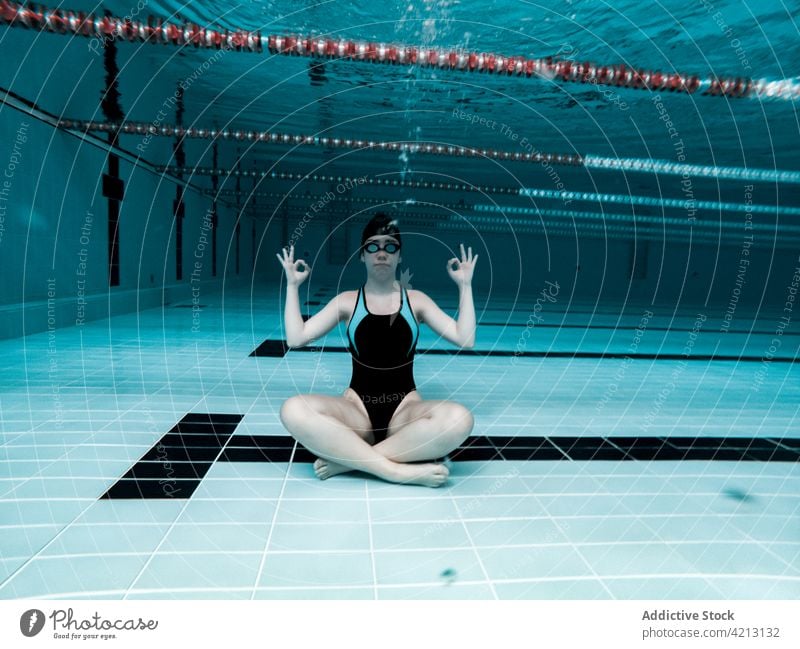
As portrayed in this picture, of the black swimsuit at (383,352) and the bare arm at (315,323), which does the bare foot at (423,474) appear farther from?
the bare arm at (315,323)

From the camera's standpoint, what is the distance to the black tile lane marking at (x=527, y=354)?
6.07m

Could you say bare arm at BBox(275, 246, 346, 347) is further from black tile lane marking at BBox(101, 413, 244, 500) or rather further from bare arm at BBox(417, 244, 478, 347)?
black tile lane marking at BBox(101, 413, 244, 500)

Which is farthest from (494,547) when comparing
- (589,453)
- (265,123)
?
(265,123)

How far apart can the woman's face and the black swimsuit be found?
0.56 feet

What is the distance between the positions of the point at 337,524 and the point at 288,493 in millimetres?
368

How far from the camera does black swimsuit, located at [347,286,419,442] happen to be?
267cm

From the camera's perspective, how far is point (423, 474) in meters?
2.36

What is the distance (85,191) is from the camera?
25.7 feet

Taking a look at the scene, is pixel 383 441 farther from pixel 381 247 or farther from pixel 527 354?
pixel 527 354

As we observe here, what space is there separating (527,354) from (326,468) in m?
4.31

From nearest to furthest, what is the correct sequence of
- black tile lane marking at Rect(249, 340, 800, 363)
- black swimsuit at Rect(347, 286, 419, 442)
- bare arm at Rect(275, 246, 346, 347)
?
bare arm at Rect(275, 246, 346, 347) → black swimsuit at Rect(347, 286, 419, 442) → black tile lane marking at Rect(249, 340, 800, 363)

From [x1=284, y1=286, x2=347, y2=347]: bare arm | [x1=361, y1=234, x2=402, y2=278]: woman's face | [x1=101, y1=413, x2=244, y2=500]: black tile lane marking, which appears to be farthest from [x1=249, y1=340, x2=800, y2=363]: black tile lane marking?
[x1=361, y1=234, x2=402, y2=278]: woman's face

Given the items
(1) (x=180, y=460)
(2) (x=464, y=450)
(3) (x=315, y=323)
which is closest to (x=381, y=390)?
(3) (x=315, y=323)

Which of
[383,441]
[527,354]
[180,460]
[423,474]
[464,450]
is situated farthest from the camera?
[527,354]
